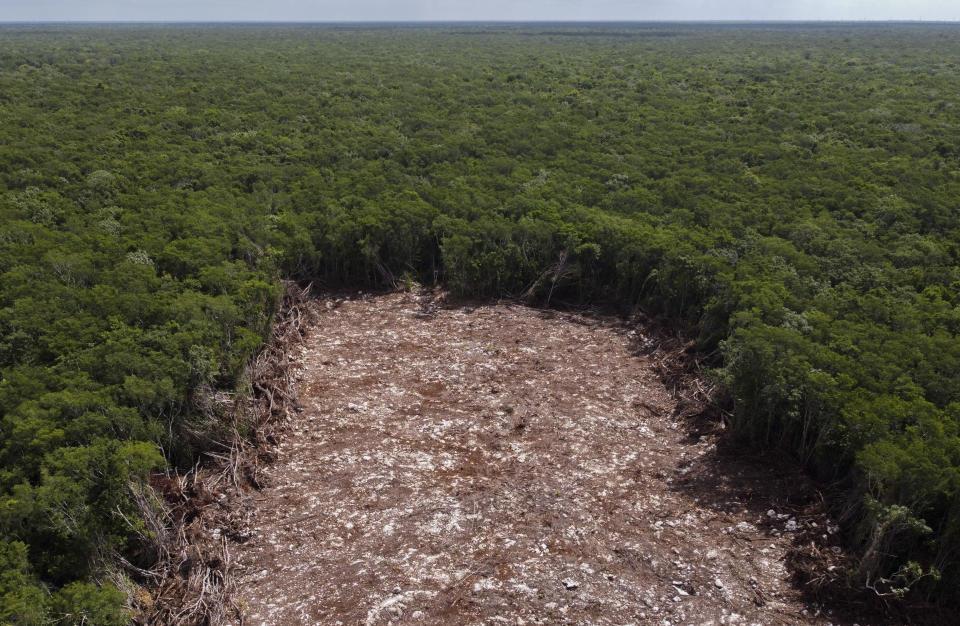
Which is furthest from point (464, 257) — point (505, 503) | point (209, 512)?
point (209, 512)

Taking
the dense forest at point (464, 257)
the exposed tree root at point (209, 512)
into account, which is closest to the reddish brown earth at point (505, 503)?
the exposed tree root at point (209, 512)

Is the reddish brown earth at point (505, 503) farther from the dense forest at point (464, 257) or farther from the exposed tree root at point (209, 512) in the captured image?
the dense forest at point (464, 257)

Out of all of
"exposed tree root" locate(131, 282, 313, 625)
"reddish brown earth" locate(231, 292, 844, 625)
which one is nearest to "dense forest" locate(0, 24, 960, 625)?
"exposed tree root" locate(131, 282, 313, 625)

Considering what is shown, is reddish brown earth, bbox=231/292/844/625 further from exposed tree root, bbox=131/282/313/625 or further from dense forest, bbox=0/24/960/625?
dense forest, bbox=0/24/960/625

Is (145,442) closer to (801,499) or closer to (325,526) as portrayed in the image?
(325,526)

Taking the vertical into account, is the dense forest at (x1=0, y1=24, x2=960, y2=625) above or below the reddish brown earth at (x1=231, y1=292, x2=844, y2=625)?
above

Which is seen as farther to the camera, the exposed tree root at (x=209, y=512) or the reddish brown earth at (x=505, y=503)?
the reddish brown earth at (x=505, y=503)
